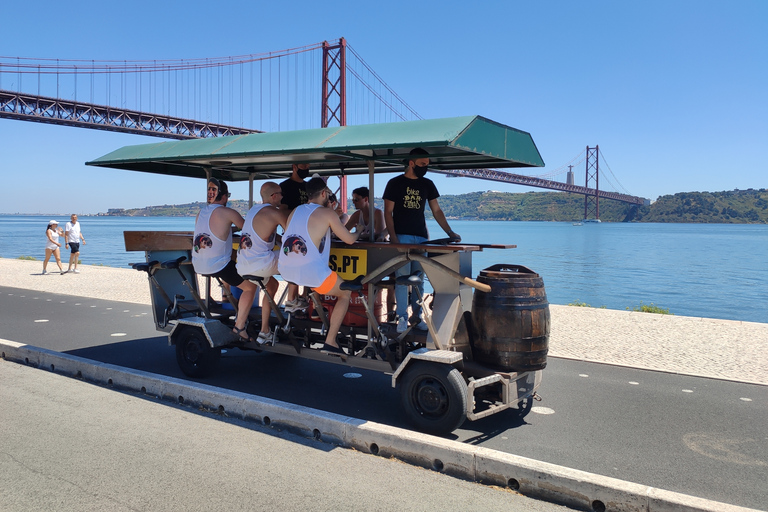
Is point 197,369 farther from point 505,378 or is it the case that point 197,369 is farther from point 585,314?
point 585,314

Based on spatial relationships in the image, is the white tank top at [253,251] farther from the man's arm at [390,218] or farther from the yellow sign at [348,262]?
the man's arm at [390,218]

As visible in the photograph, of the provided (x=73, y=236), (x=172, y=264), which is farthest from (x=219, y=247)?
(x=73, y=236)

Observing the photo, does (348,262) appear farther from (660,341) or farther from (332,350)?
(660,341)

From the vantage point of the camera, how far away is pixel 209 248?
6.00 meters

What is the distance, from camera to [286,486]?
3584 mm

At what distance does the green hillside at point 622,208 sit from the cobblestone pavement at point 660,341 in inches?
4214

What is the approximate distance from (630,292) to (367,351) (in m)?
22.2

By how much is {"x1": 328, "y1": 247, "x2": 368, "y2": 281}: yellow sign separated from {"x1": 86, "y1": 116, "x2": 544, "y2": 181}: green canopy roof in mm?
860

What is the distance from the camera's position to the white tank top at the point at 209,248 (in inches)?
236

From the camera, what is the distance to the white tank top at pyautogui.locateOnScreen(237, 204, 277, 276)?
5590 mm

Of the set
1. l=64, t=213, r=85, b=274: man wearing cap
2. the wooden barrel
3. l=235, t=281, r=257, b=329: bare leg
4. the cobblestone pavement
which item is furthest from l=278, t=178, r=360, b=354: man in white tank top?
l=64, t=213, r=85, b=274: man wearing cap

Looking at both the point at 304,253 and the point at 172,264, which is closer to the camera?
the point at 304,253

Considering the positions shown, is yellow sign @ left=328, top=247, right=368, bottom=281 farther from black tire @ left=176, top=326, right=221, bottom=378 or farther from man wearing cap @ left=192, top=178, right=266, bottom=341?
black tire @ left=176, top=326, right=221, bottom=378

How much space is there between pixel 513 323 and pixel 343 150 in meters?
1.85
